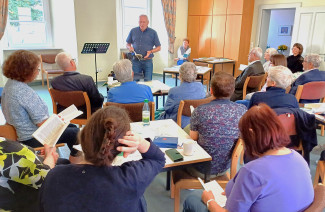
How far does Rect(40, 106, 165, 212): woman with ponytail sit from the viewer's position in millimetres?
891

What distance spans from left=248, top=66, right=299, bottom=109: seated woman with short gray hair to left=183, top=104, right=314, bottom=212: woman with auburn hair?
1311 mm

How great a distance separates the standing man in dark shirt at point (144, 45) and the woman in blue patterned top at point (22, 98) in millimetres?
3123

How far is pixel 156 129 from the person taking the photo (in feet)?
6.75

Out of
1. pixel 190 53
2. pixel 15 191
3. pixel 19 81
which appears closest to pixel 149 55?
pixel 190 53

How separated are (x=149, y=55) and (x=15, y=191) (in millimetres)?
4378

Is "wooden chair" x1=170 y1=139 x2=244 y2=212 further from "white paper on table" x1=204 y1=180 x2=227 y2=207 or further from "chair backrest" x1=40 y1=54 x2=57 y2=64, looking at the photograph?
"chair backrest" x1=40 y1=54 x2=57 y2=64

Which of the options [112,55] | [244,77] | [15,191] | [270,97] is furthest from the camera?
[112,55]

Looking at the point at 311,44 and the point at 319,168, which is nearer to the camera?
the point at 319,168

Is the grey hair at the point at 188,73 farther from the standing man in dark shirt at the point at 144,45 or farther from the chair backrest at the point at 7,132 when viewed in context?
the standing man in dark shirt at the point at 144,45

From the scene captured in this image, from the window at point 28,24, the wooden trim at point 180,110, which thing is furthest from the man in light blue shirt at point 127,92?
the window at point 28,24

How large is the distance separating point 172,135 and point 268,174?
100cm

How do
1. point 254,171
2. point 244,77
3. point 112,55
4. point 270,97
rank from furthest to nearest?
point 112,55, point 244,77, point 270,97, point 254,171

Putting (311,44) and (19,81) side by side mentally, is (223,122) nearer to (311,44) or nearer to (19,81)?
(19,81)

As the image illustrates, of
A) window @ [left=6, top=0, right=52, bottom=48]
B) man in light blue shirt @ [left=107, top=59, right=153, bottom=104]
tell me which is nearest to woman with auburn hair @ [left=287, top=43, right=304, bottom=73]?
man in light blue shirt @ [left=107, top=59, right=153, bottom=104]
